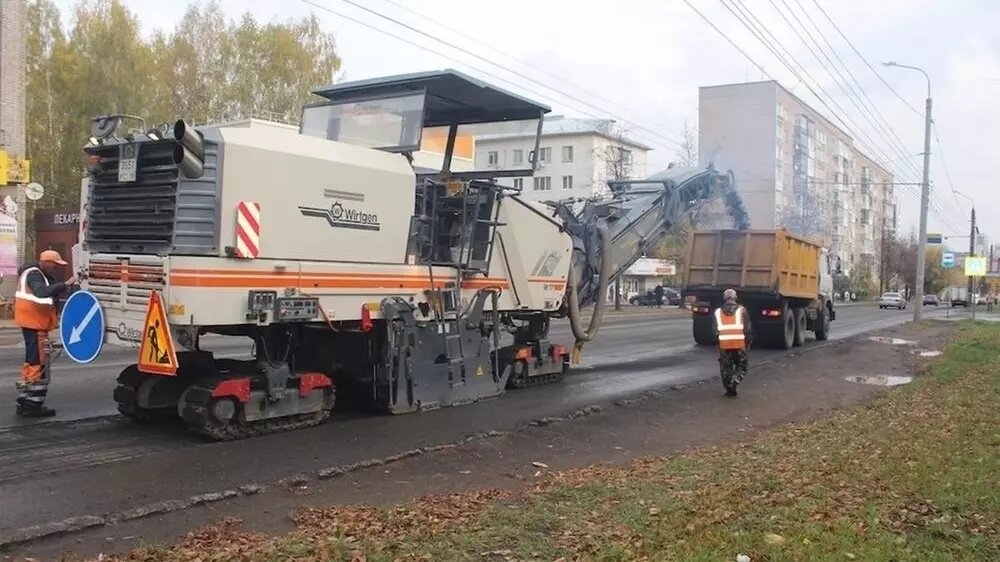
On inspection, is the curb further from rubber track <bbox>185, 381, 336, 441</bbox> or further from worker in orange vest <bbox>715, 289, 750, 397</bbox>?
worker in orange vest <bbox>715, 289, 750, 397</bbox>

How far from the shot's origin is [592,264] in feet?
42.4

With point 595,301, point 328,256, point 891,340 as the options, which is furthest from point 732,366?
point 891,340

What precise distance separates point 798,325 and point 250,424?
16332mm

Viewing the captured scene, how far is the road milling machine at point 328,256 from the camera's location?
7109 millimetres

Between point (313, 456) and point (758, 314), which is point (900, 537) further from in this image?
point (758, 314)

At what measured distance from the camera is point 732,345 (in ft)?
40.0

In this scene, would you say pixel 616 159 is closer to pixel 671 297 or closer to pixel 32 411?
pixel 671 297

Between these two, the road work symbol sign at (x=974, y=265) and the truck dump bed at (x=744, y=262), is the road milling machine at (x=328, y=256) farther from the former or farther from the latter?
the road work symbol sign at (x=974, y=265)

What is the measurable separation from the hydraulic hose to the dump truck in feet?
23.1

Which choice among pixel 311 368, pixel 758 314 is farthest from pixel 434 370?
pixel 758 314

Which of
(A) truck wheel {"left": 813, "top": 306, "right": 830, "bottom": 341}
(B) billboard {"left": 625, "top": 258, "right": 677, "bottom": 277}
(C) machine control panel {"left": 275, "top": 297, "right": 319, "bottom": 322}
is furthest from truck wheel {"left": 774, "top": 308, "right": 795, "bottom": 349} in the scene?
(B) billboard {"left": 625, "top": 258, "right": 677, "bottom": 277}

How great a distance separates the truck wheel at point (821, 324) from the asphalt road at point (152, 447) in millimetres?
12670

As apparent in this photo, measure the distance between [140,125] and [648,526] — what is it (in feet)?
19.5

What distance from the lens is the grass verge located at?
15.2 ft
